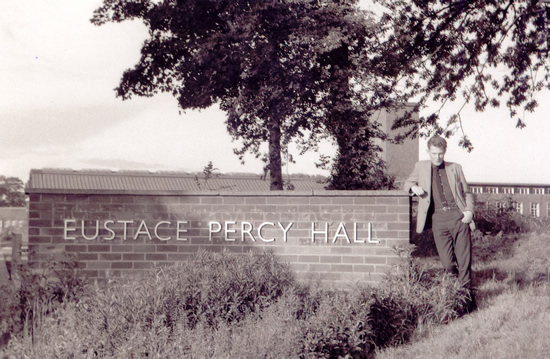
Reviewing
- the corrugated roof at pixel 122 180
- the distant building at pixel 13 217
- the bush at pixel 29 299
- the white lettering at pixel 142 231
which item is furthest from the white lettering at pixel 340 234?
the corrugated roof at pixel 122 180

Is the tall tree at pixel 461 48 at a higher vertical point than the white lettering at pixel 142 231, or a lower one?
higher

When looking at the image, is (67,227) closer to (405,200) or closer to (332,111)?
(405,200)

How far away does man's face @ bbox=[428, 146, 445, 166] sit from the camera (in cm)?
716

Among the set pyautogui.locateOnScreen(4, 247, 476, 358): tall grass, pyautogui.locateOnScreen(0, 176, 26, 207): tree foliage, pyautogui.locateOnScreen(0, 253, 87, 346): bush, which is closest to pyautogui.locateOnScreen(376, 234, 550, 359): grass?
pyautogui.locateOnScreen(4, 247, 476, 358): tall grass

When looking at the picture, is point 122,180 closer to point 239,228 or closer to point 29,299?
point 239,228

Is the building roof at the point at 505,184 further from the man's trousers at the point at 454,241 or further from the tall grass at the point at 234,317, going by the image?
the tall grass at the point at 234,317

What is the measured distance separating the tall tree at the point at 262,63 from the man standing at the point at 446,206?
20.5ft

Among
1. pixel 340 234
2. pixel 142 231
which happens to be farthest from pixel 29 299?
pixel 340 234

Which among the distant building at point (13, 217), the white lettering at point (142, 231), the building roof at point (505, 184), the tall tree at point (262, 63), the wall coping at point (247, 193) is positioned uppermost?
the tall tree at point (262, 63)

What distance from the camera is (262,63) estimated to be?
1319cm

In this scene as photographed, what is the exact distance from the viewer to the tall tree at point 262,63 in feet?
43.9

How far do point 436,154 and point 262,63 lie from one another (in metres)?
6.75

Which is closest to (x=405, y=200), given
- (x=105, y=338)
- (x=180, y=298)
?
(x=180, y=298)

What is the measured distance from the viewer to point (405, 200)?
876cm
